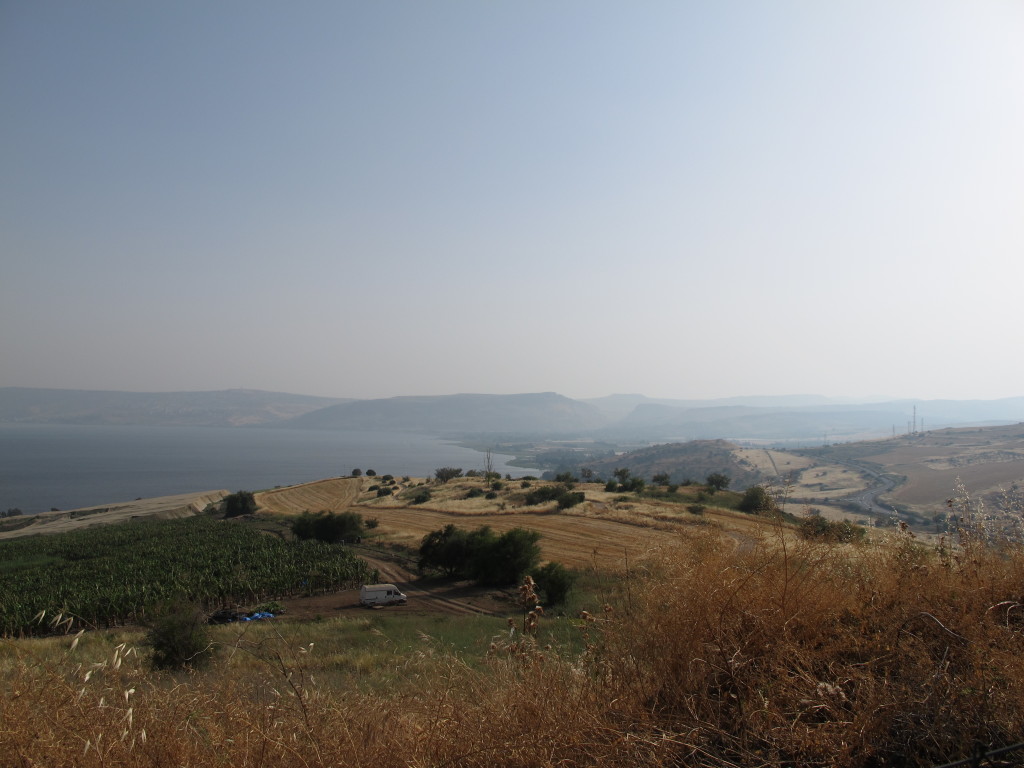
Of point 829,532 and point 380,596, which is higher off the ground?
point 829,532

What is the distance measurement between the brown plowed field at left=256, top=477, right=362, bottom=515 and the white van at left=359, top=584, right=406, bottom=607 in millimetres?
33426

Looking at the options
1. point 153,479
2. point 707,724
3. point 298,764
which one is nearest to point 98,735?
point 298,764

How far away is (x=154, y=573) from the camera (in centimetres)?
2808

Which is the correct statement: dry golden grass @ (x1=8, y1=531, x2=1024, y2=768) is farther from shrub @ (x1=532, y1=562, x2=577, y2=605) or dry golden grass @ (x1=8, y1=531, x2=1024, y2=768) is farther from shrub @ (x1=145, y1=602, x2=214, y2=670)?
shrub @ (x1=532, y1=562, x2=577, y2=605)

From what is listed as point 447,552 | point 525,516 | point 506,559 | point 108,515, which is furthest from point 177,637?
point 108,515

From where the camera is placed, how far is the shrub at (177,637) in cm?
1304

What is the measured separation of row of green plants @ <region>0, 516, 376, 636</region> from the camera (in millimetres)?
22312

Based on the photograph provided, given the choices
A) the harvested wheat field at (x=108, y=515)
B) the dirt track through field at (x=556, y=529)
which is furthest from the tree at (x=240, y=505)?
the dirt track through field at (x=556, y=529)

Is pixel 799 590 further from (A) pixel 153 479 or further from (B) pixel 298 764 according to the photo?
(A) pixel 153 479

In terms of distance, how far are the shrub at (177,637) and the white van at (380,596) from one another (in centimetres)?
869

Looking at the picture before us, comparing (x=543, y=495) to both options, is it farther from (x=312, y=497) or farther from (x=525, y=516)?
(x=312, y=497)

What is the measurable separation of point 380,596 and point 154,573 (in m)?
14.3

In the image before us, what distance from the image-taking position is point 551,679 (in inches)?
147

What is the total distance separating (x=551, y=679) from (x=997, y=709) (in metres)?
2.55
